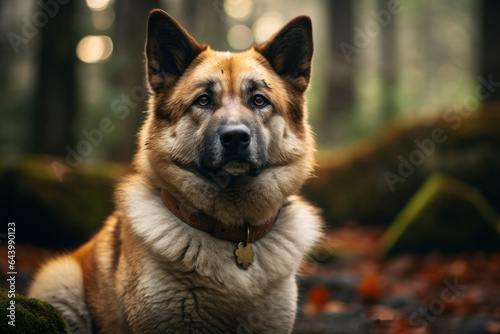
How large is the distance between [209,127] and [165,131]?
38cm

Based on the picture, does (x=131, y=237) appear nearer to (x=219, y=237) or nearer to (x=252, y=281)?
(x=219, y=237)

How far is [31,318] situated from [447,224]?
5929 mm

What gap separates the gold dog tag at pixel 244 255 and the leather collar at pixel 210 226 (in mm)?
53

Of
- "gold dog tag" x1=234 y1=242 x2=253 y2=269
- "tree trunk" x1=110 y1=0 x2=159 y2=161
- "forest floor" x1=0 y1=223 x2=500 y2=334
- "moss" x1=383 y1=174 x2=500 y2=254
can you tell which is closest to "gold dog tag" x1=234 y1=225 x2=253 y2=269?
"gold dog tag" x1=234 y1=242 x2=253 y2=269

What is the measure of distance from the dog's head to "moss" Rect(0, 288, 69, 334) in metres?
1.06

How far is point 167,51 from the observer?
306cm

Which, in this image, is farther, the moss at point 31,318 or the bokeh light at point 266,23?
the bokeh light at point 266,23

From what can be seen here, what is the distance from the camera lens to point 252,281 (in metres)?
2.60

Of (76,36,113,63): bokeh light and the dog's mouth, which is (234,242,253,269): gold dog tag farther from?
(76,36,113,63): bokeh light

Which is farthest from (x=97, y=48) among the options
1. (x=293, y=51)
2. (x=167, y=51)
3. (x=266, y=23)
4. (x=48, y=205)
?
(x=266, y=23)

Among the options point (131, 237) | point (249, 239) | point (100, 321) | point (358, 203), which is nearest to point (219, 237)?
point (249, 239)

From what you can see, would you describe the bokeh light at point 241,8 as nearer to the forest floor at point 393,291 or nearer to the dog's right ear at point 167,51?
the forest floor at point 393,291

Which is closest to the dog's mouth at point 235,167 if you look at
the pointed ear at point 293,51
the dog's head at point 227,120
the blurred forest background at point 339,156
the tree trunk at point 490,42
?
the dog's head at point 227,120

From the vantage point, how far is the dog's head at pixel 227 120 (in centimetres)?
273
